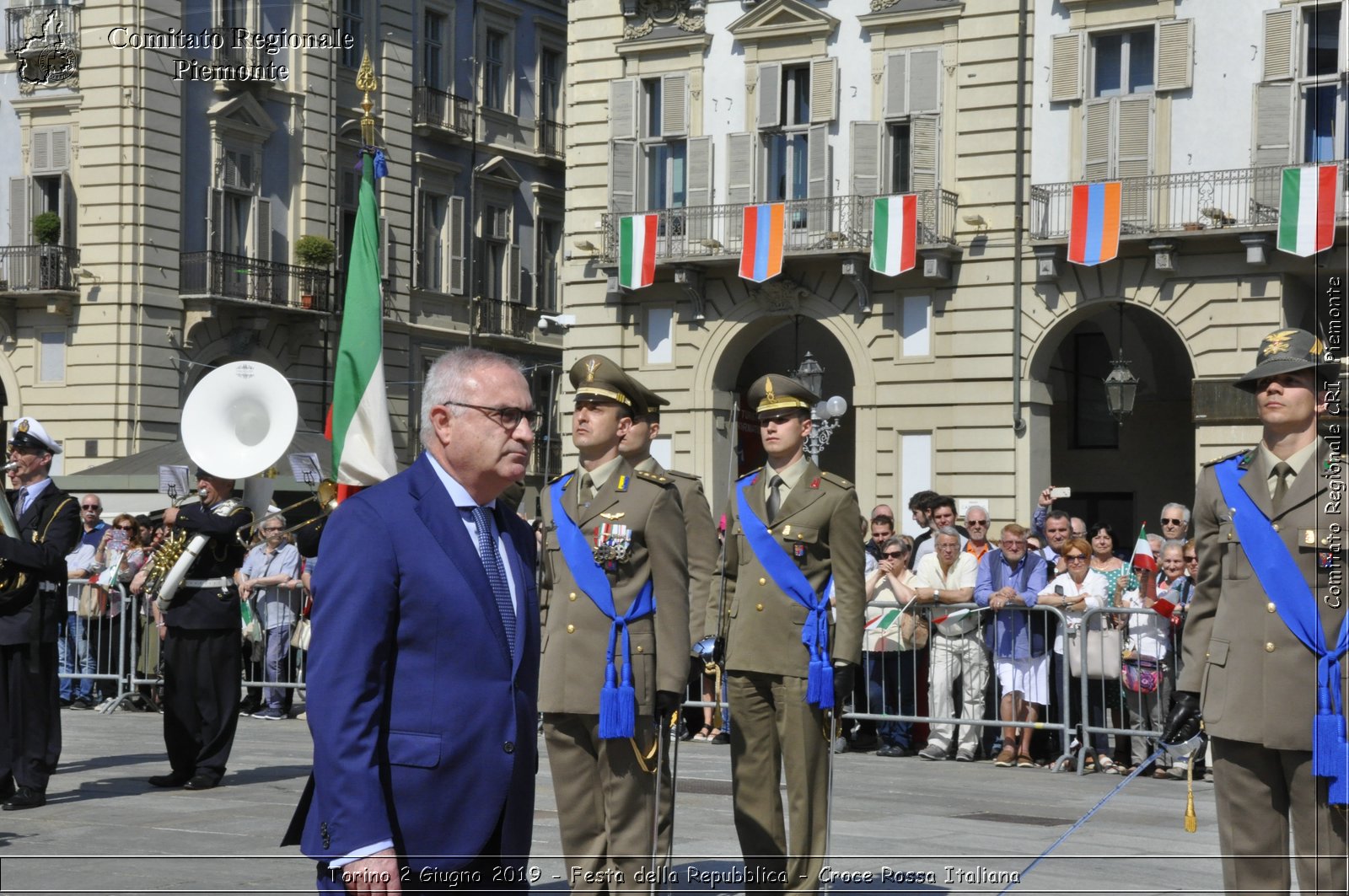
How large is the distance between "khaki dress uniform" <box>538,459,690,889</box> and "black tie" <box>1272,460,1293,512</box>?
236cm

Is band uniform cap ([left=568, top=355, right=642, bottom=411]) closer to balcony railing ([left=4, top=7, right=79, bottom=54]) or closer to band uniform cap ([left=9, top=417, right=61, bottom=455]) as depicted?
band uniform cap ([left=9, top=417, right=61, bottom=455])

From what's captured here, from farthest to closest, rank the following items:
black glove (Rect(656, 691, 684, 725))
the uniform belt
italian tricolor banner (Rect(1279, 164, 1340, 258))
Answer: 1. italian tricolor banner (Rect(1279, 164, 1340, 258))
2. the uniform belt
3. black glove (Rect(656, 691, 684, 725))

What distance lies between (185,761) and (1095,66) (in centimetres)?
1963

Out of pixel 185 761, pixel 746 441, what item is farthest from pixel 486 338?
pixel 185 761

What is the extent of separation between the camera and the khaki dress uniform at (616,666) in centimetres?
727

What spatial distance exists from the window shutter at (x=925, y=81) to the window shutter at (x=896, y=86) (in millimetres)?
94

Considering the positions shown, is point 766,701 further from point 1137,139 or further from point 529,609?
point 1137,139

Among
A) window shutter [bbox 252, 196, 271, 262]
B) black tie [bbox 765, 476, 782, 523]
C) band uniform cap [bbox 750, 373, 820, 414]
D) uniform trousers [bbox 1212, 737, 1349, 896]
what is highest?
window shutter [bbox 252, 196, 271, 262]

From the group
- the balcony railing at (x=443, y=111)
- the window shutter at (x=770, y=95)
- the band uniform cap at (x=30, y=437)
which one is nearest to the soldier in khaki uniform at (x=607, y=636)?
the band uniform cap at (x=30, y=437)

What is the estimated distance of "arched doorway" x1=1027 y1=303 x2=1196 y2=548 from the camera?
3144 cm

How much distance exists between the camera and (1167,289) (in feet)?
87.5

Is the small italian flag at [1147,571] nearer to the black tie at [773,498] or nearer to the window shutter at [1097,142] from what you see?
the black tie at [773,498]

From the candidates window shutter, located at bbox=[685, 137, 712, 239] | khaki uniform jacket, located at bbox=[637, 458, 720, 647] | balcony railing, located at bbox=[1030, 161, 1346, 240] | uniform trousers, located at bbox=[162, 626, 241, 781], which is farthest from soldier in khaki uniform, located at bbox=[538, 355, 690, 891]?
window shutter, located at bbox=[685, 137, 712, 239]

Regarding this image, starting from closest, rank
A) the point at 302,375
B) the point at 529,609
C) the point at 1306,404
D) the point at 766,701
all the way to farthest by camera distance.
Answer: the point at 529,609 → the point at 1306,404 → the point at 766,701 → the point at 302,375
